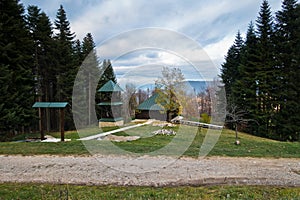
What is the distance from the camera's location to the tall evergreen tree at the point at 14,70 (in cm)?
1237

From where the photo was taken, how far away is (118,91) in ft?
60.0

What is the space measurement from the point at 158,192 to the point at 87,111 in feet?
55.1

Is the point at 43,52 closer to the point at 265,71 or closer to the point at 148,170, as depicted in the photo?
the point at 148,170

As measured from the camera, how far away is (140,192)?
3930 mm

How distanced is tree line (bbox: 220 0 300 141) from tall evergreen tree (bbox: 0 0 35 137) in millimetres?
14424

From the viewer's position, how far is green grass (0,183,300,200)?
3721mm

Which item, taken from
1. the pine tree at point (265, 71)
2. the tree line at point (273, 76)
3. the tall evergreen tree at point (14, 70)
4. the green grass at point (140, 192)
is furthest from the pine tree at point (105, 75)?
the green grass at point (140, 192)

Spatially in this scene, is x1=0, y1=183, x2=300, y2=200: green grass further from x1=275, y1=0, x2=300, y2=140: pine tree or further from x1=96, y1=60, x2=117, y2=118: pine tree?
x1=96, y1=60, x2=117, y2=118: pine tree

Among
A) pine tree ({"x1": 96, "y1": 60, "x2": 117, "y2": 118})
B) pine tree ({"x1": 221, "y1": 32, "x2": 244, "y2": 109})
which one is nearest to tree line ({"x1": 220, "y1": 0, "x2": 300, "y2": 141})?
pine tree ({"x1": 221, "y1": 32, "x2": 244, "y2": 109})

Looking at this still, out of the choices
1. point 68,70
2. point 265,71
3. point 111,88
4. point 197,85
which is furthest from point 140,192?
point 68,70

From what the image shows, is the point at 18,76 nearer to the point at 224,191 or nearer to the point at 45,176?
the point at 45,176

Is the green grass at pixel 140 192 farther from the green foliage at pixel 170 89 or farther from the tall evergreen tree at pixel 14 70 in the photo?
the green foliage at pixel 170 89

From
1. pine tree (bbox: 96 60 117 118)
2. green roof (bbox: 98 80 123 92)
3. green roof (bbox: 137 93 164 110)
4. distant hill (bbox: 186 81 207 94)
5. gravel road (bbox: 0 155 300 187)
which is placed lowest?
gravel road (bbox: 0 155 300 187)

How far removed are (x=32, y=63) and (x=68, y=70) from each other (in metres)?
3.43
